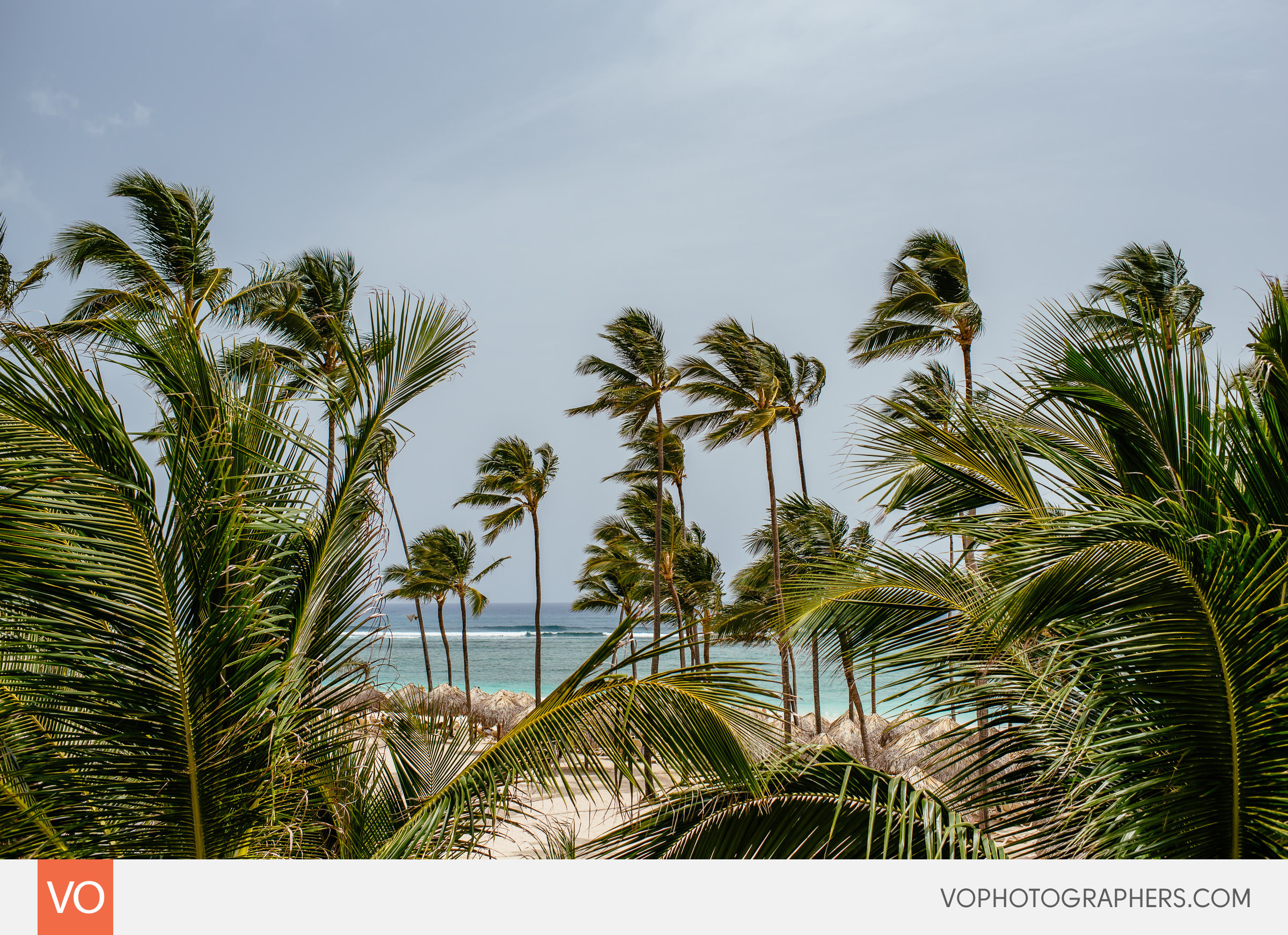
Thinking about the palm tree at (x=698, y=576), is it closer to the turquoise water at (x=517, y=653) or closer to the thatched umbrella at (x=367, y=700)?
the turquoise water at (x=517, y=653)

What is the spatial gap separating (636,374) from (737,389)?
15.2 ft

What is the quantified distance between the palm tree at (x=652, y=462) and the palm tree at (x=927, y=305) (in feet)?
37.2

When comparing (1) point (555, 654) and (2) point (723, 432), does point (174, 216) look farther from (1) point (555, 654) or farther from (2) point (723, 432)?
(1) point (555, 654)

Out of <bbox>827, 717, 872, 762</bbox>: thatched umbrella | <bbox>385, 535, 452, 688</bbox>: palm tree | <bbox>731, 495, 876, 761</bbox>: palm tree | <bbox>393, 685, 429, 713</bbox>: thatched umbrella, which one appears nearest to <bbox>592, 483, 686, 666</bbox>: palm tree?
<bbox>731, 495, 876, 761</bbox>: palm tree

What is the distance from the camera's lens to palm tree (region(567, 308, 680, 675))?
2553cm

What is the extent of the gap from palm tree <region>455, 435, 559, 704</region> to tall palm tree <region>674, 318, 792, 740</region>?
8693mm

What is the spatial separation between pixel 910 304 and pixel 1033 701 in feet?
54.1

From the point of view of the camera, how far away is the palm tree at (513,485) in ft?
102
